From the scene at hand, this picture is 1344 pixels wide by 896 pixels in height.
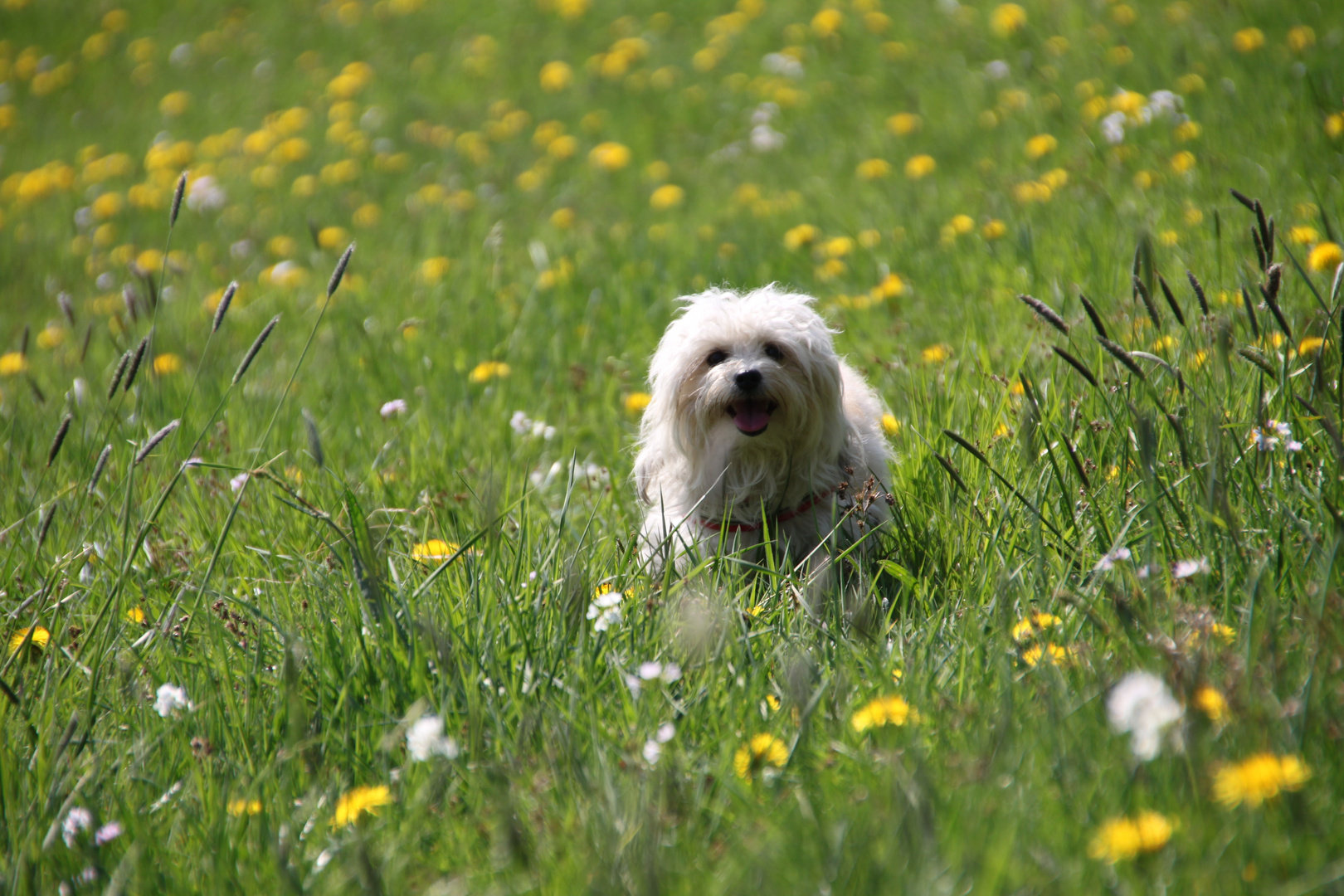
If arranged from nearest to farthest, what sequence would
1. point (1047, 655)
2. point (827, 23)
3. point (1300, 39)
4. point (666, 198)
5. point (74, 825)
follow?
point (74, 825) < point (1047, 655) < point (1300, 39) < point (666, 198) < point (827, 23)

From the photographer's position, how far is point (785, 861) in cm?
166

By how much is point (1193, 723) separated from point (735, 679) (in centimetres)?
99

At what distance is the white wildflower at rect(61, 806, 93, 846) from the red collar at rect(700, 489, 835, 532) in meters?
2.06

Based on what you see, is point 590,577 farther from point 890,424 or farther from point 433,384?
point 433,384

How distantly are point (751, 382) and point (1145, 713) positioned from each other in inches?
85.3

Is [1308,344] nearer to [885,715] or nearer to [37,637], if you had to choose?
[885,715]

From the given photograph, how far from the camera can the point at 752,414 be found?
11.9ft

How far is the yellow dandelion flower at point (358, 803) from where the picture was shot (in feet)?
6.33

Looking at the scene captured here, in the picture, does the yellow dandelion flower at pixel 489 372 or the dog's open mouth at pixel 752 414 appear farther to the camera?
the yellow dandelion flower at pixel 489 372

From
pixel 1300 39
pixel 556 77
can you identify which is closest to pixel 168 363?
pixel 556 77

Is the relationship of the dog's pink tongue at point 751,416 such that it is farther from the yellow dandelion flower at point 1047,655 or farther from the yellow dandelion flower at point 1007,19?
the yellow dandelion flower at point 1007,19

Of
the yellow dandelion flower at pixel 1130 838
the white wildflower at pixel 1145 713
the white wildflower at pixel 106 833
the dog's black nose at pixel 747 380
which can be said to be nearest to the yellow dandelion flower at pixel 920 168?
the dog's black nose at pixel 747 380

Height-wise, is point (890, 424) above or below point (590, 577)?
below

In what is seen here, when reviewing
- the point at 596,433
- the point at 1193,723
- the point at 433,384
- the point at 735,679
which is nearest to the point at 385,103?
the point at 433,384
